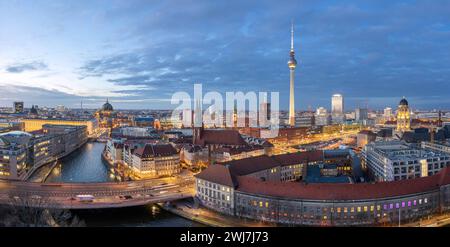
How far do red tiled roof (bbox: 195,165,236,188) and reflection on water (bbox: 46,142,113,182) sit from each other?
562 cm

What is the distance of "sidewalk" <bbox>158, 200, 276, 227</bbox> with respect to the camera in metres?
8.04

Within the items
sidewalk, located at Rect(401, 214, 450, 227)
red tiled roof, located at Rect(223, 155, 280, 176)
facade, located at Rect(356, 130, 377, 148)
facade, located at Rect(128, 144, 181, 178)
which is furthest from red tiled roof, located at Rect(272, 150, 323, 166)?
facade, located at Rect(356, 130, 377, 148)

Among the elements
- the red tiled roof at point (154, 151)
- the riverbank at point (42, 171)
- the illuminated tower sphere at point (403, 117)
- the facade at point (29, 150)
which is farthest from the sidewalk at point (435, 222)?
the illuminated tower sphere at point (403, 117)

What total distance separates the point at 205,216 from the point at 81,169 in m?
8.99

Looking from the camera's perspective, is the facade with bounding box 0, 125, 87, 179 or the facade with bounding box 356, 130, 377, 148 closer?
the facade with bounding box 0, 125, 87, 179

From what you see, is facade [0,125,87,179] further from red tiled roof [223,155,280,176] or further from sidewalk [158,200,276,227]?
red tiled roof [223,155,280,176]

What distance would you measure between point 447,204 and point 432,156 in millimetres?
3431

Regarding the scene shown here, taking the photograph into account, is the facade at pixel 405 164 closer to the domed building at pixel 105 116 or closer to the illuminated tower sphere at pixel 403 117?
the illuminated tower sphere at pixel 403 117

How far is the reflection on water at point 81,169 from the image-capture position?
1379 cm

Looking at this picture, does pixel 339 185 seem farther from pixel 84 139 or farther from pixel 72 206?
pixel 84 139

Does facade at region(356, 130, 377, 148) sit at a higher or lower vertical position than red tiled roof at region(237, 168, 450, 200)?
higher
